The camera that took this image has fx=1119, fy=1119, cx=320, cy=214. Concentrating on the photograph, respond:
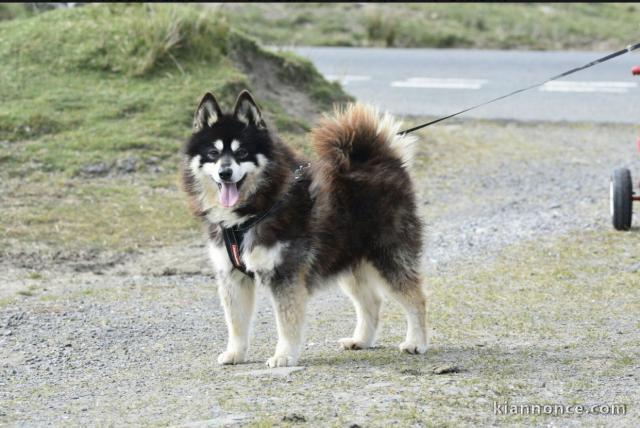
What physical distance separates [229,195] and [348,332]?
59.6 inches

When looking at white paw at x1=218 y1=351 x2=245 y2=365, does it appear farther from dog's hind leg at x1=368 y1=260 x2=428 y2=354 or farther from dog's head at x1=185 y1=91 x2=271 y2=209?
dog's hind leg at x1=368 y1=260 x2=428 y2=354

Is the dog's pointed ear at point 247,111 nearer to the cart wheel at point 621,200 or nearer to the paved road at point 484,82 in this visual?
the cart wheel at point 621,200

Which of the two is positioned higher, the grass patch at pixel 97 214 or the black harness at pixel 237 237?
the black harness at pixel 237 237

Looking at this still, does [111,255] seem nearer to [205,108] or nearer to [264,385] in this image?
[205,108]

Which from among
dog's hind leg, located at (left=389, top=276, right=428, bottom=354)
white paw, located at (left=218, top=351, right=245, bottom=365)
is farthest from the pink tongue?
dog's hind leg, located at (left=389, top=276, right=428, bottom=354)

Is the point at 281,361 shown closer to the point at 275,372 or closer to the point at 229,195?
the point at 275,372

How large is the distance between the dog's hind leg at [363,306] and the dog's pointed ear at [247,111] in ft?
3.64

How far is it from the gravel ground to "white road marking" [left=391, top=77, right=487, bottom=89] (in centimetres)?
511

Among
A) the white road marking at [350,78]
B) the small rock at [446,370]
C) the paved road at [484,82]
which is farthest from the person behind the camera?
the white road marking at [350,78]

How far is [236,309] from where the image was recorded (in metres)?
6.30

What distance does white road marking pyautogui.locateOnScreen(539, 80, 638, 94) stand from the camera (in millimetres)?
16141

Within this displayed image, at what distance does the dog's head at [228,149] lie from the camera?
20.0ft

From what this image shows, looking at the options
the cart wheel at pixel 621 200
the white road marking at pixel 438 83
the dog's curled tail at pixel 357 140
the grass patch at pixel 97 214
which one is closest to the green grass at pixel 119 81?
the grass patch at pixel 97 214

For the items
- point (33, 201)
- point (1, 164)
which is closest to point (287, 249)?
point (33, 201)
